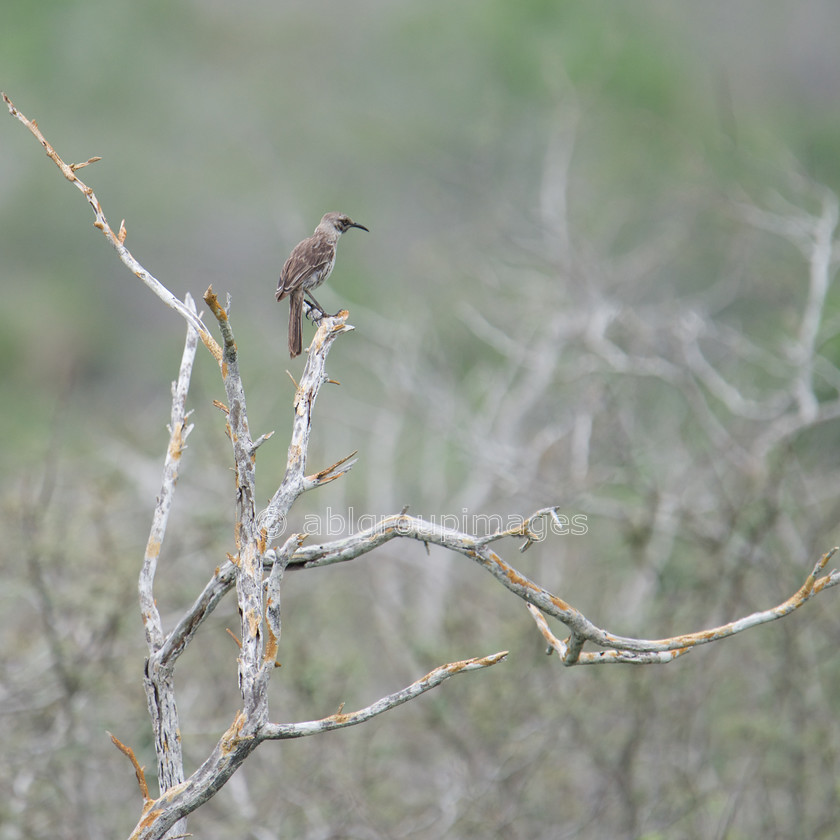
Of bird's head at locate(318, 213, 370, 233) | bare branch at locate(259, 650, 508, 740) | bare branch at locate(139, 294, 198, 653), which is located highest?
bird's head at locate(318, 213, 370, 233)

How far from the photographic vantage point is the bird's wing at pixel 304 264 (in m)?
4.80

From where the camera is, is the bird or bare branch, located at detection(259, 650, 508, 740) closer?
bare branch, located at detection(259, 650, 508, 740)

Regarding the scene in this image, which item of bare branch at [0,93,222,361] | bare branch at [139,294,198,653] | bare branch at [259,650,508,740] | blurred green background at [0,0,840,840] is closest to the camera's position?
bare branch at [259,650,508,740]

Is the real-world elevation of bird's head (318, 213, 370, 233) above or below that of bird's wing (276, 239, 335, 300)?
above

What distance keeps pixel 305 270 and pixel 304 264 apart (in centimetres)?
6

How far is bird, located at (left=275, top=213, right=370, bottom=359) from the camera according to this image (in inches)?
188

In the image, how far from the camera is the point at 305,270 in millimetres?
4840

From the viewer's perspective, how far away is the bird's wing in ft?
15.7

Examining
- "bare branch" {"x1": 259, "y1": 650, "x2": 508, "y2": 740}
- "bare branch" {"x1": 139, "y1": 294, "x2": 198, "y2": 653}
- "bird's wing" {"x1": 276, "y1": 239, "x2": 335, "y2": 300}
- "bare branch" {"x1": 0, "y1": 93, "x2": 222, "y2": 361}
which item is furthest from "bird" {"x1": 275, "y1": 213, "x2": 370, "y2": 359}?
"bare branch" {"x1": 259, "y1": 650, "x2": 508, "y2": 740}

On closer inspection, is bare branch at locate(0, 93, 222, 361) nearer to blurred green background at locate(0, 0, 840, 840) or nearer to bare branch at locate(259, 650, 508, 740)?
bare branch at locate(259, 650, 508, 740)

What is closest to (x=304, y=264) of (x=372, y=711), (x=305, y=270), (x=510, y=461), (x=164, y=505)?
(x=305, y=270)

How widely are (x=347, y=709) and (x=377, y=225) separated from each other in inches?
509

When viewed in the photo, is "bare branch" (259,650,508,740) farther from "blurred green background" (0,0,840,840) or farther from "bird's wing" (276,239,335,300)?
"blurred green background" (0,0,840,840)

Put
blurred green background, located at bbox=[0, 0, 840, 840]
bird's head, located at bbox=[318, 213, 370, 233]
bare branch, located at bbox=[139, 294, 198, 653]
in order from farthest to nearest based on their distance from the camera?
blurred green background, located at bbox=[0, 0, 840, 840]
bird's head, located at bbox=[318, 213, 370, 233]
bare branch, located at bbox=[139, 294, 198, 653]
